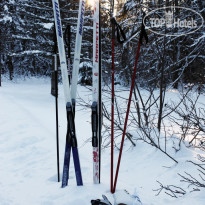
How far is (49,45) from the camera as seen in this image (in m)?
10.5

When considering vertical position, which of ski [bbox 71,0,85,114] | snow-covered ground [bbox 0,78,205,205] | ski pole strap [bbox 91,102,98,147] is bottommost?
snow-covered ground [bbox 0,78,205,205]

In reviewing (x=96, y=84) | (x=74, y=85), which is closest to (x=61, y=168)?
(x=74, y=85)

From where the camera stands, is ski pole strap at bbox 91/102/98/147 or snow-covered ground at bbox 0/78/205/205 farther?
ski pole strap at bbox 91/102/98/147

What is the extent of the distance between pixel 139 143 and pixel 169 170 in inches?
41.0

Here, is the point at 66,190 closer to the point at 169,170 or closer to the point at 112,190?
the point at 112,190

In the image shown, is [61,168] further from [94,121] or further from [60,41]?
[60,41]

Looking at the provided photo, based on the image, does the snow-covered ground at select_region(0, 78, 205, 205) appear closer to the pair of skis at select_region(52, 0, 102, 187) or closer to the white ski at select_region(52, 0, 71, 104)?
the pair of skis at select_region(52, 0, 102, 187)

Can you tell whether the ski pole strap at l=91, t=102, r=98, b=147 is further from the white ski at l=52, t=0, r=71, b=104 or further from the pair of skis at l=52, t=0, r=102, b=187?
the white ski at l=52, t=0, r=71, b=104

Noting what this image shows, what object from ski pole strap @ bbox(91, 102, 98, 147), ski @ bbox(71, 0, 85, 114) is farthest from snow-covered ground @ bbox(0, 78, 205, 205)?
ski @ bbox(71, 0, 85, 114)

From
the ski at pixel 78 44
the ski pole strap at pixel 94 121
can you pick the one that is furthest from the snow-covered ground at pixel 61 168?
the ski at pixel 78 44

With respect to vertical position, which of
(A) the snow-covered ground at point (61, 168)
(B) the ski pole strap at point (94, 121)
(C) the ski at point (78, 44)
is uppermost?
(C) the ski at point (78, 44)

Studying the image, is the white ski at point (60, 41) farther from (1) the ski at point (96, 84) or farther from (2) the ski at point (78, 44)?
(1) the ski at point (96, 84)

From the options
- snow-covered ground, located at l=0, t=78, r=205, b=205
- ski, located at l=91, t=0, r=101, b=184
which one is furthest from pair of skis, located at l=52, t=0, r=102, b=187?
snow-covered ground, located at l=0, t=78, r=205, b=205

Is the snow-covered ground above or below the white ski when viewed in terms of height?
below
